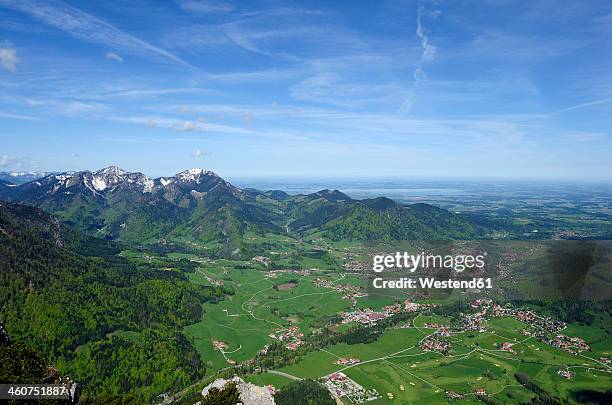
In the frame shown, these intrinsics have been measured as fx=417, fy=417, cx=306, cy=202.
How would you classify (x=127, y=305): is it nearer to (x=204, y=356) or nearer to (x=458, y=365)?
(x=204, y=356)

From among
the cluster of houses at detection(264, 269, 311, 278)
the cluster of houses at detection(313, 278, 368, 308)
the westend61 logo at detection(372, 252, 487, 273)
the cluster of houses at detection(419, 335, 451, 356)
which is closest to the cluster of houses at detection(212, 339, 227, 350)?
the cluster of houses at detection(313, 278, 368, 308)

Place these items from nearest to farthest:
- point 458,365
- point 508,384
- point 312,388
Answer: point 312,388 < point 508,384 < point 458,365

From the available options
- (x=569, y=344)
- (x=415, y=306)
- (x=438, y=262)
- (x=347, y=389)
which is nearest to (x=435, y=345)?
(x=415, y=306)

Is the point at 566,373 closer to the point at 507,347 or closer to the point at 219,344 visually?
the point at 507,347

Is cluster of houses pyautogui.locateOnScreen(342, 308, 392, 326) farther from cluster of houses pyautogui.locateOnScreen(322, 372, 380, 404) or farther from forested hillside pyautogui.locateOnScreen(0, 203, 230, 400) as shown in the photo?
forested hillside pyautogui.locateOnScreen(0, 203, 230, 400)

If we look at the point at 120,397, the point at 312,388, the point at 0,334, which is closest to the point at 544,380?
the point at 312,388

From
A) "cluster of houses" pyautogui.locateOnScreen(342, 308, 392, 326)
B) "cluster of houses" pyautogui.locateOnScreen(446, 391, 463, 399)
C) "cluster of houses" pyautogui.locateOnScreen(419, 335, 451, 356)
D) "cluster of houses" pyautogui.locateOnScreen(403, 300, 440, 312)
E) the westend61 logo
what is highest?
the westend61 logo

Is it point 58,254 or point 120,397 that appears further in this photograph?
point 58,254
